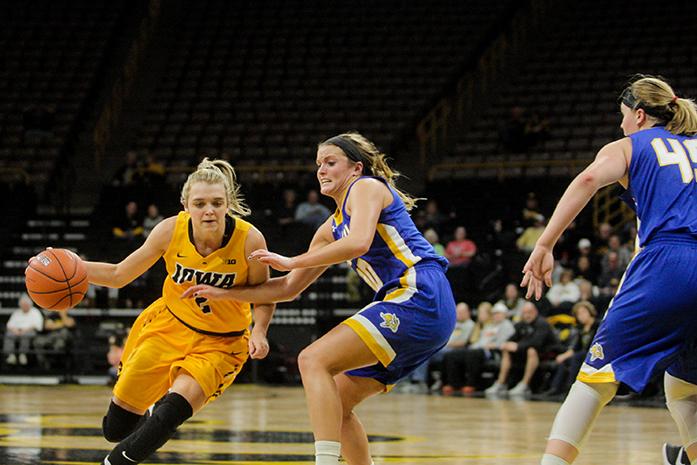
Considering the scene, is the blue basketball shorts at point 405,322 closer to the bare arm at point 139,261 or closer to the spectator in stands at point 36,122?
the bare arm at point 139,261

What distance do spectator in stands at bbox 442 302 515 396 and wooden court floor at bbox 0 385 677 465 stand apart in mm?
1150

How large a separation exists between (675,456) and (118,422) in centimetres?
269

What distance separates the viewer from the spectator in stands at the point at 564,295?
50.4ft

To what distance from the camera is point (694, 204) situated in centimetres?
496

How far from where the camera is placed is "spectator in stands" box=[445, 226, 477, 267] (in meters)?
17.4

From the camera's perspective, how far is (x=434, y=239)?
1725 centimetres

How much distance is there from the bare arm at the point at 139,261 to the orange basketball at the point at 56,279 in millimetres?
79

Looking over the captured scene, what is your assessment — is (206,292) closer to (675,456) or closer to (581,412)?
(581,412)

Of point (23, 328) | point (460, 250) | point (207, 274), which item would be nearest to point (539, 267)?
point (207, 274)

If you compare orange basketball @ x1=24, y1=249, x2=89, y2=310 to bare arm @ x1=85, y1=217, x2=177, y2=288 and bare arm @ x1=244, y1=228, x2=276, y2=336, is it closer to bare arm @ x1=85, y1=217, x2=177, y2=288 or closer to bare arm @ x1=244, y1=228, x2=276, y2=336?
bare arm @ x1=85, y1=217, x2=177, y2=288

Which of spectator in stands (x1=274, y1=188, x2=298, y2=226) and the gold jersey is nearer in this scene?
the gold jersey

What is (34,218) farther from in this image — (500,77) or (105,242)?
(500,77)

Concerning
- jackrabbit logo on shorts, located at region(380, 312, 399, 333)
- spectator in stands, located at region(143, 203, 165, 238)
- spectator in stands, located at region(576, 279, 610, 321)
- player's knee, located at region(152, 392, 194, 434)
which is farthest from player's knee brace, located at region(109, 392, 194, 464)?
spectator in stands, located at region(143, 203, 165, 238)

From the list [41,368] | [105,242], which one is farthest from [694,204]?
[105,242]
